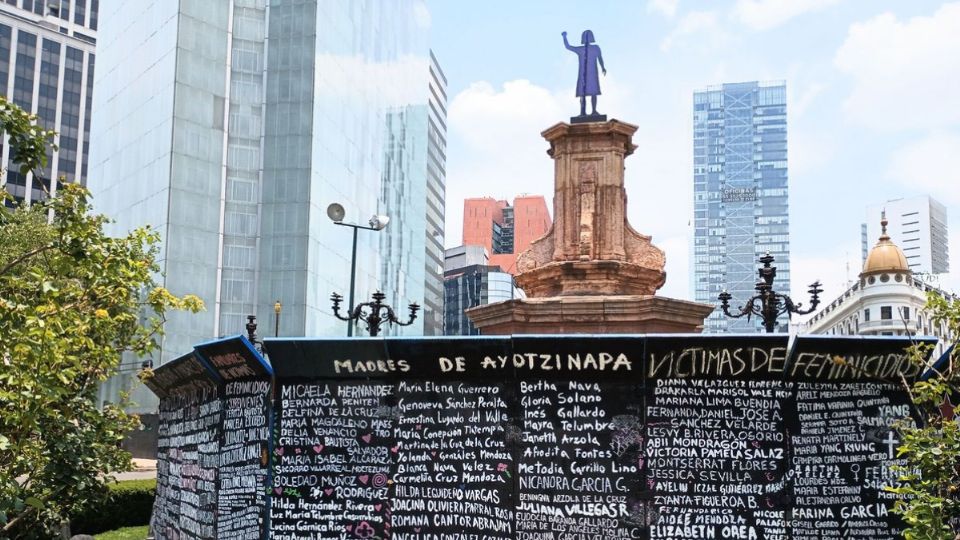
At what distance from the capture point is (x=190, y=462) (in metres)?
10.2

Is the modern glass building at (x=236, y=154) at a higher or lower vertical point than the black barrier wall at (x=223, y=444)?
higher

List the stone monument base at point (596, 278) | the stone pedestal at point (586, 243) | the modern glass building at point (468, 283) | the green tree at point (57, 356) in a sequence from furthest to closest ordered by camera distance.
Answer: the modern glass building at point (468, 283) → the stone monument base at point (596, 278) → the stone pedestal at point (586, 243) → the green tree at point (57, 356)

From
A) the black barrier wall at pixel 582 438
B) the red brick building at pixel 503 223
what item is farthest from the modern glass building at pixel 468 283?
the black barrier wall at pixel 582 438

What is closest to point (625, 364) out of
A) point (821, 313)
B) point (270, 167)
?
point (270, 167)

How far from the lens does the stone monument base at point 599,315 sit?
49.8 feet

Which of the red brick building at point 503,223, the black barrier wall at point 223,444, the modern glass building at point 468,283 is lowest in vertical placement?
the black barrier wall at point 223,444

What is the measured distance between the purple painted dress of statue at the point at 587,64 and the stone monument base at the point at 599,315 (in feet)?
15.5

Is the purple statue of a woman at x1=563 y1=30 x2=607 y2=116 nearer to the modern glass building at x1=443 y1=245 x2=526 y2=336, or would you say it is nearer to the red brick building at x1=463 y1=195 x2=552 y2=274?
the modern glass building at x1=443 y1=245 x2=526 y2=336

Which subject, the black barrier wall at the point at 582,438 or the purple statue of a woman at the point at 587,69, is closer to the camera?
the black barrier wall at the point at 582,438

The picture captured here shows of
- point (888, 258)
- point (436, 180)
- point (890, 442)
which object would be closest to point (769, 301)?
point (890, 442)

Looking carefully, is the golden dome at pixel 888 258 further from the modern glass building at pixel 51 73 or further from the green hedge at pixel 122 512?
the modern glass building at pixel 51 73

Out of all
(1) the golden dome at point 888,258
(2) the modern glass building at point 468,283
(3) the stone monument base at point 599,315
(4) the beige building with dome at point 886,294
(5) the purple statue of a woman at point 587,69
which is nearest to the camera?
(3) the stone monument base at point 599,315

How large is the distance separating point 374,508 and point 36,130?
171 inches

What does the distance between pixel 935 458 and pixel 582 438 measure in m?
2.79
